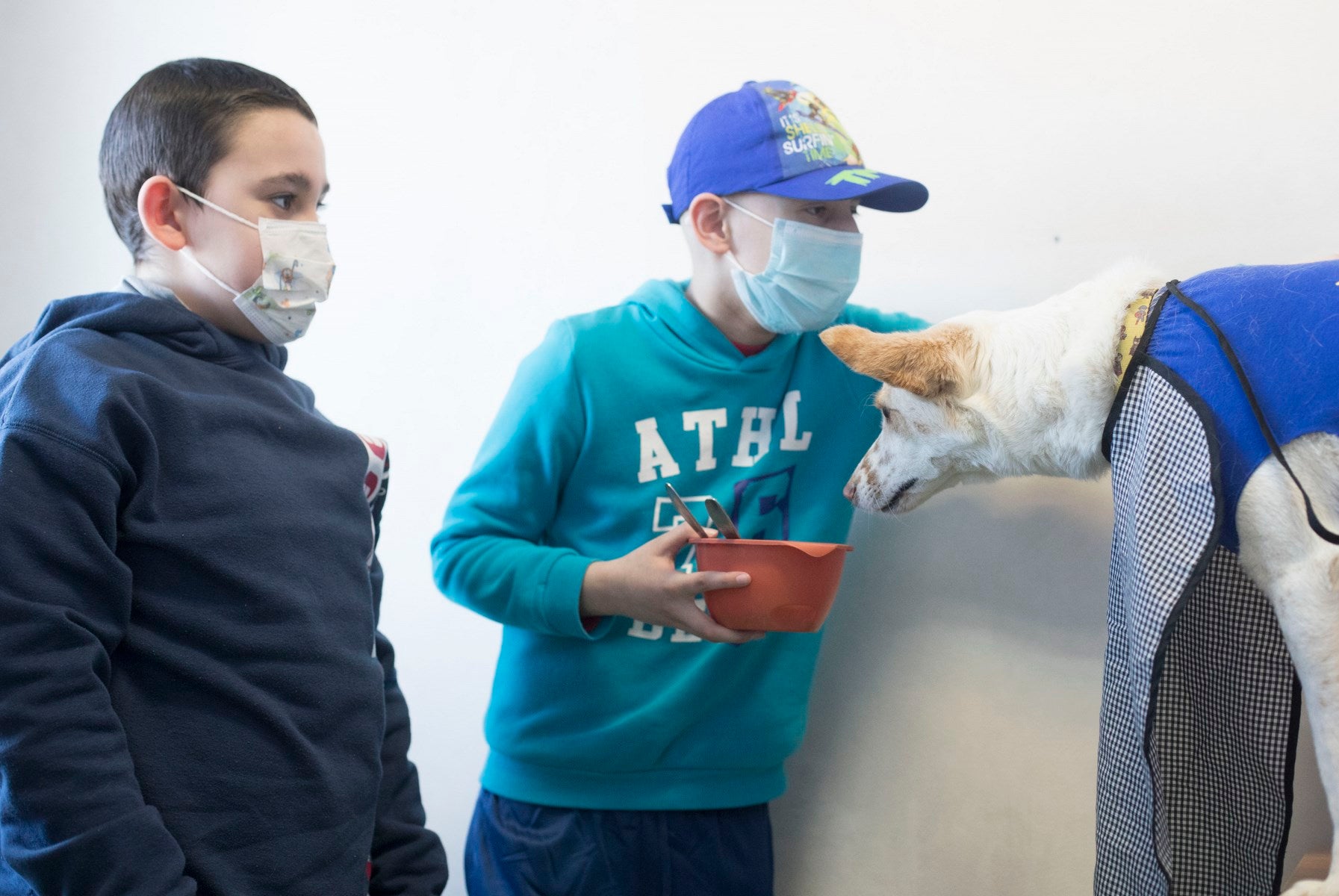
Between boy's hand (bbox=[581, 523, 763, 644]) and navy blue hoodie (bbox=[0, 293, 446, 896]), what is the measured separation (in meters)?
0.26

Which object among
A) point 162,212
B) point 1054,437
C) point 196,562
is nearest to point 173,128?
point 162,212

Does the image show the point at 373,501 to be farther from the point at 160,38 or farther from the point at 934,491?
the point at 160,38

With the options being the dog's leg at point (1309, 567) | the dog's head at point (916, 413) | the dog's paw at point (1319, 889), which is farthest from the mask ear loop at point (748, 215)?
the dog's paw at point (1319, 889)

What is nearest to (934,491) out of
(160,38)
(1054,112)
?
(1054,112)

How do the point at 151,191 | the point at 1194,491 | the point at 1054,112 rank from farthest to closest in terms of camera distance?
the point at 1054,112 < the point at 151,191 < the point at 1194,491

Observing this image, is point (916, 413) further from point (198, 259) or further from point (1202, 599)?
point (198, 259)

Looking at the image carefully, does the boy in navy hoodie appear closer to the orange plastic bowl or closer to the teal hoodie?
the teal hoodie

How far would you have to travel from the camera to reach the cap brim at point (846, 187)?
48.0 inches

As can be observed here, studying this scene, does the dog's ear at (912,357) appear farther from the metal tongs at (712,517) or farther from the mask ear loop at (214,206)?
the mask ear loop at (214,206)

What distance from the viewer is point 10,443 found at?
0.78 m

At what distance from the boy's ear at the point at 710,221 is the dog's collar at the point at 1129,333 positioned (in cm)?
49

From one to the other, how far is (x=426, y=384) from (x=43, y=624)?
43.0 inches

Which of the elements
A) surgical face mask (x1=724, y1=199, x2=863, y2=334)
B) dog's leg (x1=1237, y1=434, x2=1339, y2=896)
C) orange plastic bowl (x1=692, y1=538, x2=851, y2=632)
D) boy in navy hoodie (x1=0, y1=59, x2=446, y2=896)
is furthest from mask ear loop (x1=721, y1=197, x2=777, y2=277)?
dog's leg (x1=1237, y1=434, x2=1339, y2=896)

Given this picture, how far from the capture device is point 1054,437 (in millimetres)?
1106
